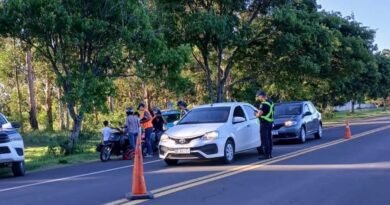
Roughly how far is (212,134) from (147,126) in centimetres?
575

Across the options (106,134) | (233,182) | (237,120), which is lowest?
(233,182)

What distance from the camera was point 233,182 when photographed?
11297 millimetres

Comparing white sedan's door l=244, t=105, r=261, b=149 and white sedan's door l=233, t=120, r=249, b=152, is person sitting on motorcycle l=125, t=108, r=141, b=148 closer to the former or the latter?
white sedan's door l=244, t=105, r=261, b=149

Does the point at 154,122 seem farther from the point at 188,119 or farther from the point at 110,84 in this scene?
the point at 188,119

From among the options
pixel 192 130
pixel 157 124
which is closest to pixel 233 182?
pixel 192 130

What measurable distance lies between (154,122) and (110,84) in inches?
84.0

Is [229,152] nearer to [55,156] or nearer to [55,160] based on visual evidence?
[55,160]

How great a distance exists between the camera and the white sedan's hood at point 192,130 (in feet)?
47.7

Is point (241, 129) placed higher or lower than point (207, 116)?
lower

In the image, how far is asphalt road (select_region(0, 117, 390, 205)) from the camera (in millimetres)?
9555

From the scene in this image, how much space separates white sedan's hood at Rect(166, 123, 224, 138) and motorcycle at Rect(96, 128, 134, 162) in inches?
169

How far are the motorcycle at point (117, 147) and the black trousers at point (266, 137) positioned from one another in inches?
194

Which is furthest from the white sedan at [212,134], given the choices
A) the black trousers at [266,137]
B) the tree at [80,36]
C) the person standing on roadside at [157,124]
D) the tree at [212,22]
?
the tree at [212,22]

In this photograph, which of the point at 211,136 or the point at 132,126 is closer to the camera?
the point at 211,136
